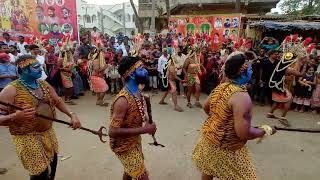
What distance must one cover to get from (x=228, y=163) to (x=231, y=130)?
31 centimetres

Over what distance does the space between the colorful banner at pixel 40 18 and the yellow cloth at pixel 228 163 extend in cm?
909

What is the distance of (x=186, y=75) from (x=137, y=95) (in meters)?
5.62

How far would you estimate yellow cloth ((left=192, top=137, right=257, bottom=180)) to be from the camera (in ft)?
9.61

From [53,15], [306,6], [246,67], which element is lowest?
[246,67]

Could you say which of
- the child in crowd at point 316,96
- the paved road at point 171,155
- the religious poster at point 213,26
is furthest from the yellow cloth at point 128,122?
the religious poster at point 213,26

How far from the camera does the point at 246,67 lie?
9.29 feet

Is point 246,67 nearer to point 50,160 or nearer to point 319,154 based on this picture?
point 50,160

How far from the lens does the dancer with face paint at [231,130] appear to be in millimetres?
2713

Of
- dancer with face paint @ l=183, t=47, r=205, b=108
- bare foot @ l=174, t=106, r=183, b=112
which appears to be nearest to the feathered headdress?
dancer with face paint @ l=183, t=47, r=205, b=108

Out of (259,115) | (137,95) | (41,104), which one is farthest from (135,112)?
(259,115)

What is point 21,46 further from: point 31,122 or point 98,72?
point 31,122

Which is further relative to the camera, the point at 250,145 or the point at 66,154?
the point at 250,145

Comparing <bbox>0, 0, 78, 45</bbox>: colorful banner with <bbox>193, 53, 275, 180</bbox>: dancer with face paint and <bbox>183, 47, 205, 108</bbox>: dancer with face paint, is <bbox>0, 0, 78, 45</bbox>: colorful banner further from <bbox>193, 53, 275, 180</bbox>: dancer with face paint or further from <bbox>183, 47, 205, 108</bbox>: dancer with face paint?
<bbox>193, 53, 275, 180</bbox>: dancer with face paint

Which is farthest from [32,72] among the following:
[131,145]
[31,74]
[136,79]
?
[131,145]
